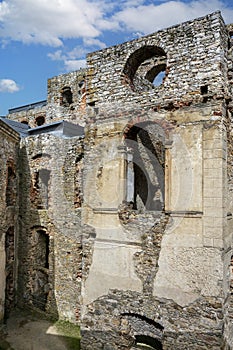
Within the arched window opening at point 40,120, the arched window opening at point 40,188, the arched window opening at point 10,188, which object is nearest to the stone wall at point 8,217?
the arched window opening at point 10,188

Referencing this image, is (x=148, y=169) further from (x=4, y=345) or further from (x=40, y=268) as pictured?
(x=4, y=345)

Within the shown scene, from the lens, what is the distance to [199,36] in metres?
7.18

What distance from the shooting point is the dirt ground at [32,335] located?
8.86 m

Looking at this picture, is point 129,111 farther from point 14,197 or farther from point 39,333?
point 39,333

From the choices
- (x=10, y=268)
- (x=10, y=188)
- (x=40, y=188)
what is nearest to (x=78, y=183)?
(x=40, y=188)

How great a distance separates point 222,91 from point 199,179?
2.02m

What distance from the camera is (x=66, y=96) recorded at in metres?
19.6

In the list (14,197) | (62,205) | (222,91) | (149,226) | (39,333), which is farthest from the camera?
(14,197)

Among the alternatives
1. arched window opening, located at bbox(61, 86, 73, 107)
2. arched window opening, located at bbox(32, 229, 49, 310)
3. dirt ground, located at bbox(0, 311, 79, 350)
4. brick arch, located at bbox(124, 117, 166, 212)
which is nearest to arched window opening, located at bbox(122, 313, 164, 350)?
dirt ground, located at bbox(0, 311, 79, 350)

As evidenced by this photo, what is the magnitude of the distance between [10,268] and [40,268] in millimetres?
1069

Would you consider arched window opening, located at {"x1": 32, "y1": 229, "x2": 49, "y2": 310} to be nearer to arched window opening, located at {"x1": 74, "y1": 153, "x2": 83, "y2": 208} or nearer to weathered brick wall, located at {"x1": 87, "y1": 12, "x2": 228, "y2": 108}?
arched window opening, located at {"x1": 74, "y1": 153, "x2": 83, "y2": 208}

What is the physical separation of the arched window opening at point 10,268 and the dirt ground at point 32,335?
56cm

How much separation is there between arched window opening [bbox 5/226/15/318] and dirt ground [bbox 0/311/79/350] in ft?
1.85

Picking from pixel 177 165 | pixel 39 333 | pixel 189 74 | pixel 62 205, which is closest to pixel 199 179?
pixel 177 165
